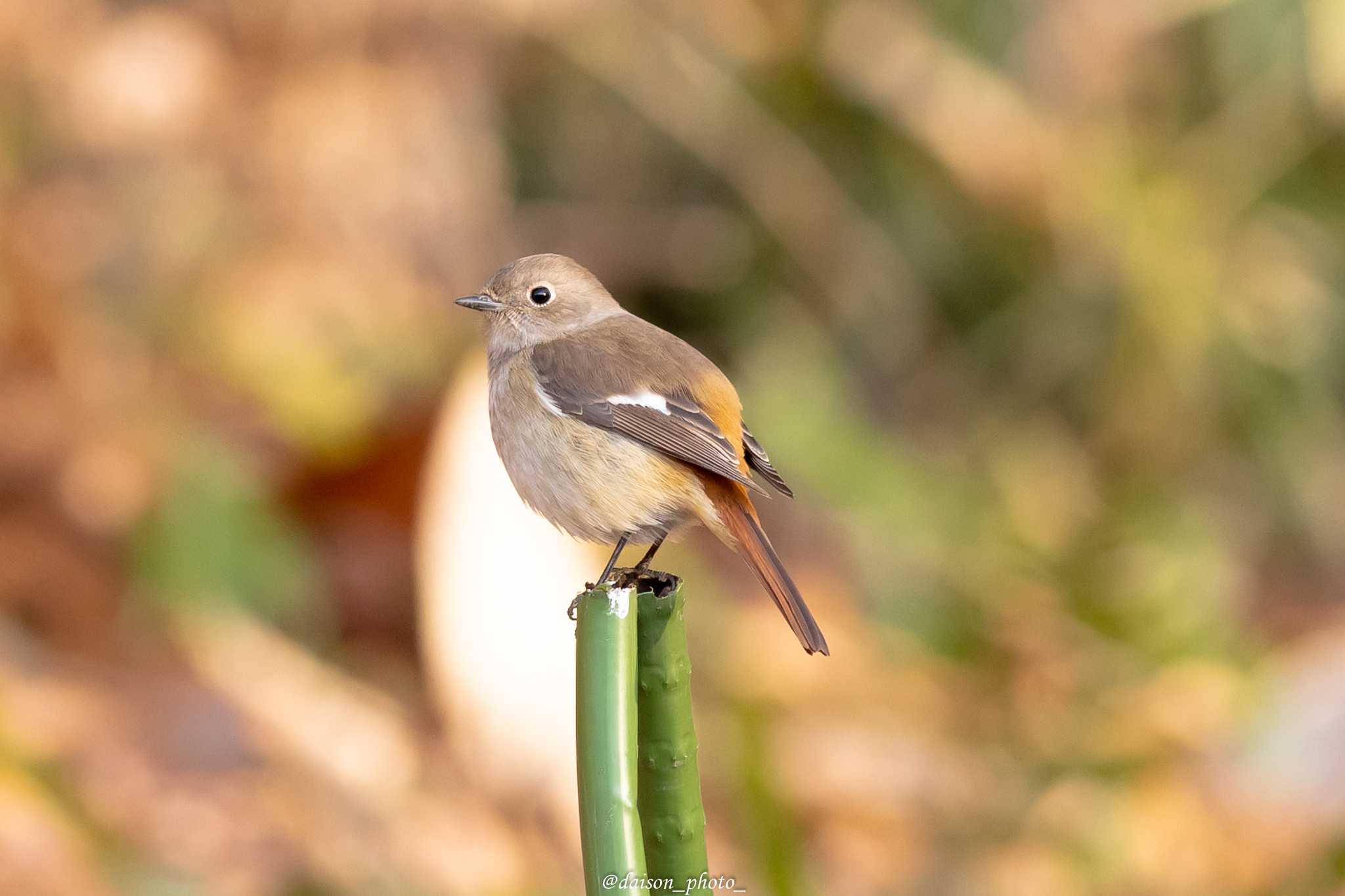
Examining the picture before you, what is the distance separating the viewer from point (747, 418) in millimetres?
4395

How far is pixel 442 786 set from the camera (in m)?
3.81

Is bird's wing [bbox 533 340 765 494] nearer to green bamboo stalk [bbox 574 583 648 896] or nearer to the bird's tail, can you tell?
the bird's tail

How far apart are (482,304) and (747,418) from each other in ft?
8.19

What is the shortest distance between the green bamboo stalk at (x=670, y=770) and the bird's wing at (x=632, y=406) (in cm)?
42

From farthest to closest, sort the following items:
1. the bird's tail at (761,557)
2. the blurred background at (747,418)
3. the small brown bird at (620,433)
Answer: the blurred background at (747,418) < the small brown bird at (620,433) < the bird's tail at (761,557)

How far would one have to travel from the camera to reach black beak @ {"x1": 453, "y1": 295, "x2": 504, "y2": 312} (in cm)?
193

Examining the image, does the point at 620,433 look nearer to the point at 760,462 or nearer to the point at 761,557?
the point at 760,462

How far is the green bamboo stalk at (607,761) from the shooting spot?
1138mm

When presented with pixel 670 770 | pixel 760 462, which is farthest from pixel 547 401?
pixel 670 770

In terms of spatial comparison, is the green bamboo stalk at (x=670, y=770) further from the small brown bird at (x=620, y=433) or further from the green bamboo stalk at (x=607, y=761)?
the small brown bird at (x=620, y=433)

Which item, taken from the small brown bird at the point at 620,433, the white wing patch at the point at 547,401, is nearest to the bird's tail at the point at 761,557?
the small brown bird at the point at 620,433

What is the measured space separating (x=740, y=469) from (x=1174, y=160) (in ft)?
12.7

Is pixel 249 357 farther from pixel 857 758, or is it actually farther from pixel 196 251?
pixel 857 758

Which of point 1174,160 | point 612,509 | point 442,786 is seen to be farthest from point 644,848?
point 1174,160
